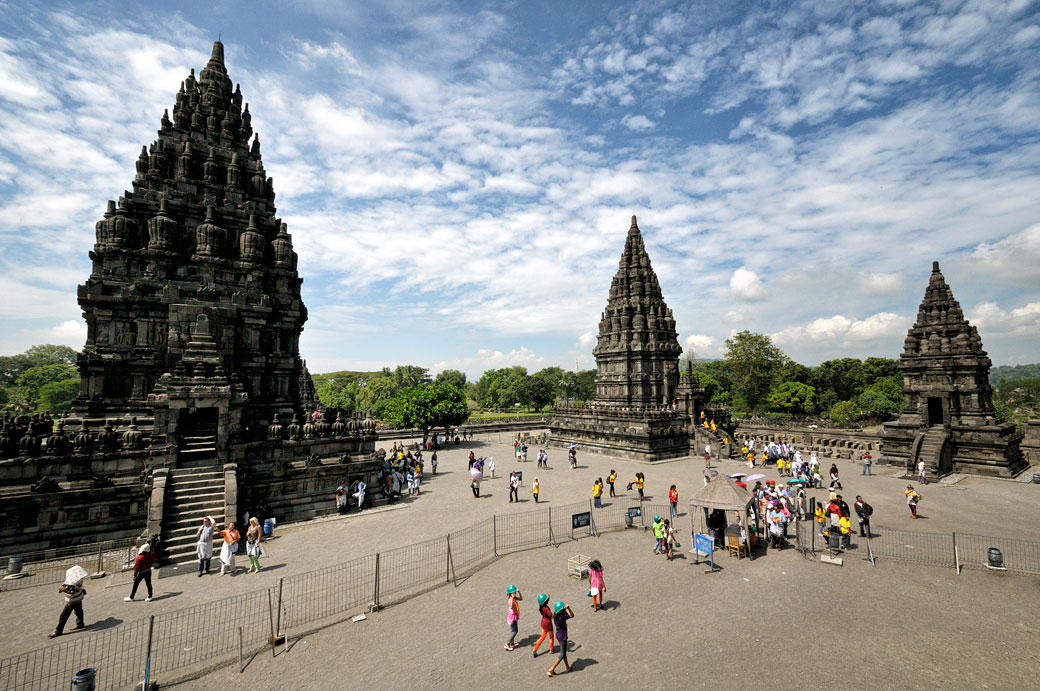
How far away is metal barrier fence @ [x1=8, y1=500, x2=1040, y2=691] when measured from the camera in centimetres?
804

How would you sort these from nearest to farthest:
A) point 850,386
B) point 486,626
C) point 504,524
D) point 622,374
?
point 486,626 < point 504,524 < point 622,374 < point 850,386

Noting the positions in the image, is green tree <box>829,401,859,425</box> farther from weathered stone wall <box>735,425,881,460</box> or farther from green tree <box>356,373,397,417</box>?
green tree <box>356,373,397,417</box>

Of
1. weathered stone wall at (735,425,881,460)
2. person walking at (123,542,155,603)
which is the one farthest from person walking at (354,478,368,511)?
weathered stone wall at (735,425,881,460)

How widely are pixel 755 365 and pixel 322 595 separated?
65.5 meters

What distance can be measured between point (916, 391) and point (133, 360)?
141ft

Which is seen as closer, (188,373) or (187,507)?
(187,507)

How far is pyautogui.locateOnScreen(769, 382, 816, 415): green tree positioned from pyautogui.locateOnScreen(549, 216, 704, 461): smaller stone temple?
2776 centimetres

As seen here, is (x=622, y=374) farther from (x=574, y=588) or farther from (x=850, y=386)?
(x=850, y=386)

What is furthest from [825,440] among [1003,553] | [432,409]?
[432,409]

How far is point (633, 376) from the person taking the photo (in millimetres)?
38656

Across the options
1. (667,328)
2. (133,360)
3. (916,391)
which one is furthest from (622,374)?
(133,360)

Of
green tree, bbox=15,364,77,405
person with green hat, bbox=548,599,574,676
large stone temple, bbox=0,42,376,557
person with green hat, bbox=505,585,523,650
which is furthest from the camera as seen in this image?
green tree, bbox=15,364,77,405

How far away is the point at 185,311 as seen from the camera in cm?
1967

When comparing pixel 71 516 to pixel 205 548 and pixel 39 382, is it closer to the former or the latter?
pixel 205 548
